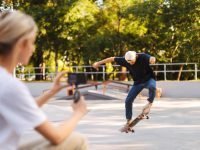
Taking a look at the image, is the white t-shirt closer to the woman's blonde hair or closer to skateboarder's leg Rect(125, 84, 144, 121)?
the woman's blonde hair

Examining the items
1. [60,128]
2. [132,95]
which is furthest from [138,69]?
[60,128]

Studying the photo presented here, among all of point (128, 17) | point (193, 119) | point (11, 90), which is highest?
point (128, 17)

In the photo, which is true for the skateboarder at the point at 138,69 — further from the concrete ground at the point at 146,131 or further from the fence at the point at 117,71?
the fence at the point at 117,71

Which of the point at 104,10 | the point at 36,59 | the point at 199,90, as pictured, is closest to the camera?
the point at 199,90

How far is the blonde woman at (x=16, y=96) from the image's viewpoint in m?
2.20

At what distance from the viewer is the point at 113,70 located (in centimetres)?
2864

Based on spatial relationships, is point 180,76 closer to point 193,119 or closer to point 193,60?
point 193,60

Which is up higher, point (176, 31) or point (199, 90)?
point (176, 31)

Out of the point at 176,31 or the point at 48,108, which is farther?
the point at 176,31

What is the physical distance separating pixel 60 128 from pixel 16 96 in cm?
31

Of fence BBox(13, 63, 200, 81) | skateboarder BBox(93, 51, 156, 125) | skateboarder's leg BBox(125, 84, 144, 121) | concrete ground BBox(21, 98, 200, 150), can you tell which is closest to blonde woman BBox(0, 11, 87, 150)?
concrete ground BBox(21, 98, 200, 150)

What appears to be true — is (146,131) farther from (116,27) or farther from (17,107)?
(116,27)

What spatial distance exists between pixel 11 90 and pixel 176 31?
24.3 meters

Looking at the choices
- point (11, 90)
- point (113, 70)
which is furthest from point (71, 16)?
point (11, 90)
